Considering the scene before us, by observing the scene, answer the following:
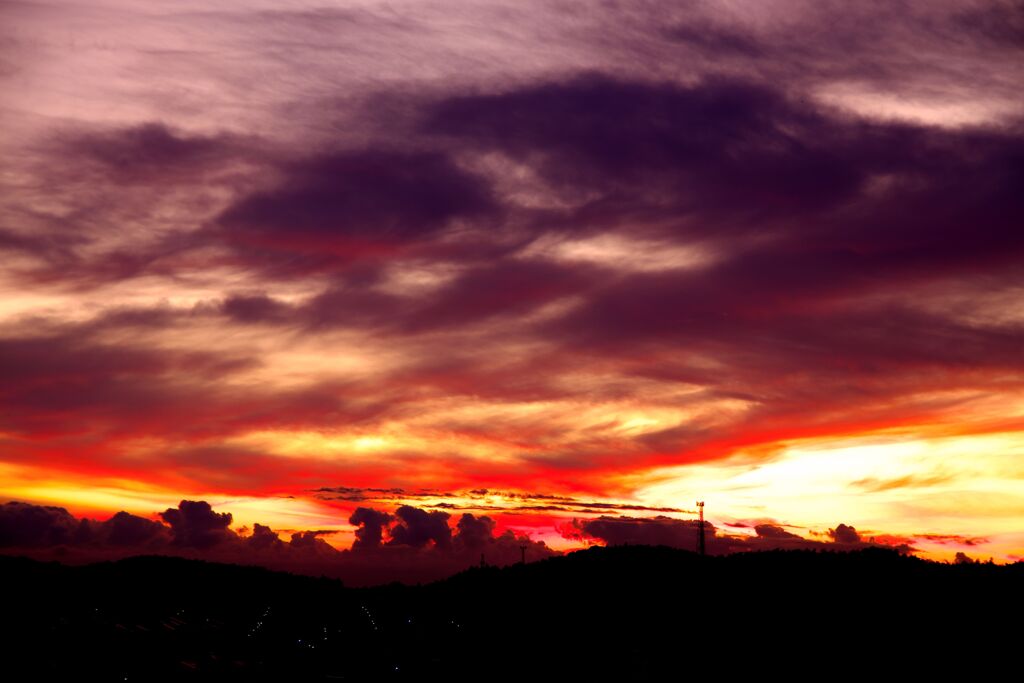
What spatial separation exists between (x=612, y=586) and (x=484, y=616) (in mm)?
18549

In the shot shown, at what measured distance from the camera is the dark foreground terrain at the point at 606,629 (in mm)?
70688

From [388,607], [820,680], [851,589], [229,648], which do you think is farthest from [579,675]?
[388,607]

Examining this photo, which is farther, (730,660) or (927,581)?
(927,581)

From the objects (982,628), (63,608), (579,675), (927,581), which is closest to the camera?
(982,628)

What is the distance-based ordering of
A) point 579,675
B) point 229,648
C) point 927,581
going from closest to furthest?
point 579,675
point 927,581
point 229,648

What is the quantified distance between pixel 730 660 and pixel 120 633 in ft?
178

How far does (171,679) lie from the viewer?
222 ft

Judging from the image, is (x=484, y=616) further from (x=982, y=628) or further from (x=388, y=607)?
(x=982, y=628)

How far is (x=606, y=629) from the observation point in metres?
101

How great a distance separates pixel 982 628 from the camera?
2872 inches

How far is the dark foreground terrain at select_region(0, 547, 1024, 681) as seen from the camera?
70.7 meters

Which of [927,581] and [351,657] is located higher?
[927,581]

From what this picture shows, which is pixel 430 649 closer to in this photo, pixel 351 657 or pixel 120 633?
pixel 351 657

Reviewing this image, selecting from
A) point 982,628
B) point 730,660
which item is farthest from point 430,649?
point 982,628
